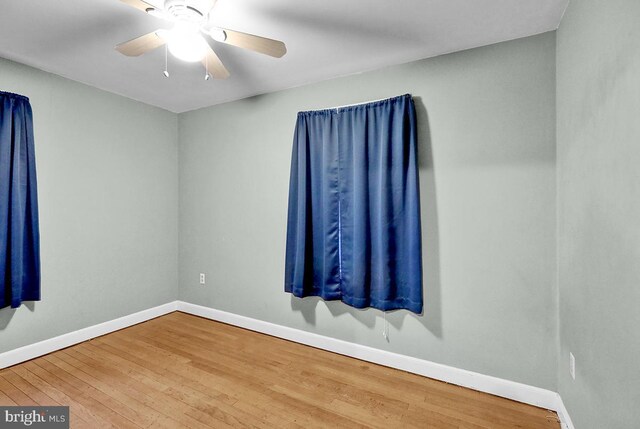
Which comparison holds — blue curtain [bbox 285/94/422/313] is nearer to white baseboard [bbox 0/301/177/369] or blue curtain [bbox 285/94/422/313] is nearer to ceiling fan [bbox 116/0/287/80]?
ceiling fan [bbox 116/0/287/80]

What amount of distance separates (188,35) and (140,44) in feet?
1.27

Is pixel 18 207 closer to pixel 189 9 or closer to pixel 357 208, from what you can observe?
pixel 189 9

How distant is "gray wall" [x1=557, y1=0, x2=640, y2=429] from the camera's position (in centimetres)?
107

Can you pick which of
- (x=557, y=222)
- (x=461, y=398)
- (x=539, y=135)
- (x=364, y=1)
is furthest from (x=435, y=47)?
(x=461, y=398)

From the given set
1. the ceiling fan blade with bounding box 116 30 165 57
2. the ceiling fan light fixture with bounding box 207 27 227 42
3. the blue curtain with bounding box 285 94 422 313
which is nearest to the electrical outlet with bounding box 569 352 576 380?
the blue curtain with bounding box 285 94 422 313

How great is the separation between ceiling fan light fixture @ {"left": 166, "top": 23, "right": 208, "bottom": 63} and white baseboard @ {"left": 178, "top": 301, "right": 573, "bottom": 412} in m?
2.45

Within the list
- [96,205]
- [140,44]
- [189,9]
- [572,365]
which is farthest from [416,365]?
[96,205]

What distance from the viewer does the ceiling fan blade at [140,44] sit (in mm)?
1637

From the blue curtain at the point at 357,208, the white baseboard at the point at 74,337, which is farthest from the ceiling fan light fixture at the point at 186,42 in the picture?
the white baseboard at the point at 74,337

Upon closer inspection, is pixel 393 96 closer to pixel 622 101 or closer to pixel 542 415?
pixel 622 101

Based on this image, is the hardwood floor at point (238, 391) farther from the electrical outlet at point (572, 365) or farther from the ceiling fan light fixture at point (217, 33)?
the ceiling fan light fixture at point (217, 33)

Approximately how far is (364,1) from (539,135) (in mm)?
1439

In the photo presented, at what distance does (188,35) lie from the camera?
1.53 m

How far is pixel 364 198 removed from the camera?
251 cm
